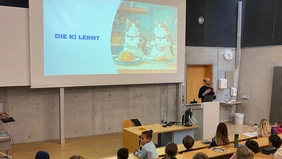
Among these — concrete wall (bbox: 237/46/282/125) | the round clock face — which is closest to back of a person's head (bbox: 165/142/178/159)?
concrete wall (bbox: 237/46/282/125)

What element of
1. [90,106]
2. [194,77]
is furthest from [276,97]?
[90,106]

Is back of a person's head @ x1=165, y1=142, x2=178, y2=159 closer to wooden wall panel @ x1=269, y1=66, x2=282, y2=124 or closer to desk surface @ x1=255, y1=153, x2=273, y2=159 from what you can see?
desk surface @ x1=255, y1=153, x2=273, y2=159

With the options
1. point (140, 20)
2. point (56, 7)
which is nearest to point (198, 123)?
point (140, 20)

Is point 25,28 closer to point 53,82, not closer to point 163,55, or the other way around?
point 53,82

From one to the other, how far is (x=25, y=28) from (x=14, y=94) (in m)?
1.61

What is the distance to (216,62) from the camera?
9117mm

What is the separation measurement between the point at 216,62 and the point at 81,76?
483 cm

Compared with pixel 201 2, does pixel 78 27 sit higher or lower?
lower

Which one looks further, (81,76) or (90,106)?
(90,106)

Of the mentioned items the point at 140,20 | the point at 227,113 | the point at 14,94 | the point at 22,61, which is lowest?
the point at 227,113

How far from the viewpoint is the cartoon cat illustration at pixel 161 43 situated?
754cm

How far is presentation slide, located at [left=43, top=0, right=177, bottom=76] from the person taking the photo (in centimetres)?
620

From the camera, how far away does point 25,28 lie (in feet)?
19.4

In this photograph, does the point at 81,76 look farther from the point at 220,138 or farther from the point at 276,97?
the point at 276,97
